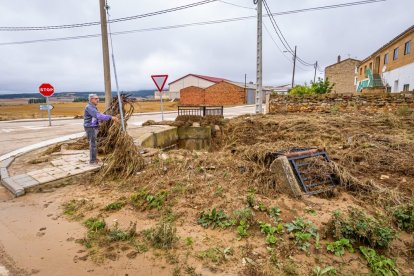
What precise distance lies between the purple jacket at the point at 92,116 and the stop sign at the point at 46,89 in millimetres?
10990

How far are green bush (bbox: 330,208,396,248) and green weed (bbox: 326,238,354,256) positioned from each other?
0.10 m

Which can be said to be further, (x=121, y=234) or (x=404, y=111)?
(x=404, y=111)

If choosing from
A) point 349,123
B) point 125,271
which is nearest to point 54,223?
point 125,271

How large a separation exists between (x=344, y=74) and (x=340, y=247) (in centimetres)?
4274

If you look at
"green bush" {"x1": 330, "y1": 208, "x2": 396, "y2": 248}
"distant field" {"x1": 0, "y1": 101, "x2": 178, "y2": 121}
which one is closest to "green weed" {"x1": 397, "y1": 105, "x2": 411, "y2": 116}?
"green bush" {"x1": 330, "y1": 208, "x2": 396, "y2": 248}

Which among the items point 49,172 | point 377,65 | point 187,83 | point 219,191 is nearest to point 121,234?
point 219,191

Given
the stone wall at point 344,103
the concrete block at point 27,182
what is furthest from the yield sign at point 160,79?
the concrete block at point 27,182

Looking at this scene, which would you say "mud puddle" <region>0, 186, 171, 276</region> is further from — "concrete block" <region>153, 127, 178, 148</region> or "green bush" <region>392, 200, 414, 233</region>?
"concrete block" <region>153, 127, 178, 148</region>

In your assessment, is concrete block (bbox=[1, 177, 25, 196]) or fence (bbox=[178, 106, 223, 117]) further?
fence (bbox=[178, 106, 223, 117])

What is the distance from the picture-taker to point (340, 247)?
2.74m

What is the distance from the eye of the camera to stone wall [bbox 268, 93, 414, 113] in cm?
1124

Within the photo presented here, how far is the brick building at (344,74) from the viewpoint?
3834 centimetres

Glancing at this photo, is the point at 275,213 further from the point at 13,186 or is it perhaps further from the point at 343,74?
the point at 343,74

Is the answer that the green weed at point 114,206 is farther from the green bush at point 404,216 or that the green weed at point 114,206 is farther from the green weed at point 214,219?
the green bush at point 404,216
